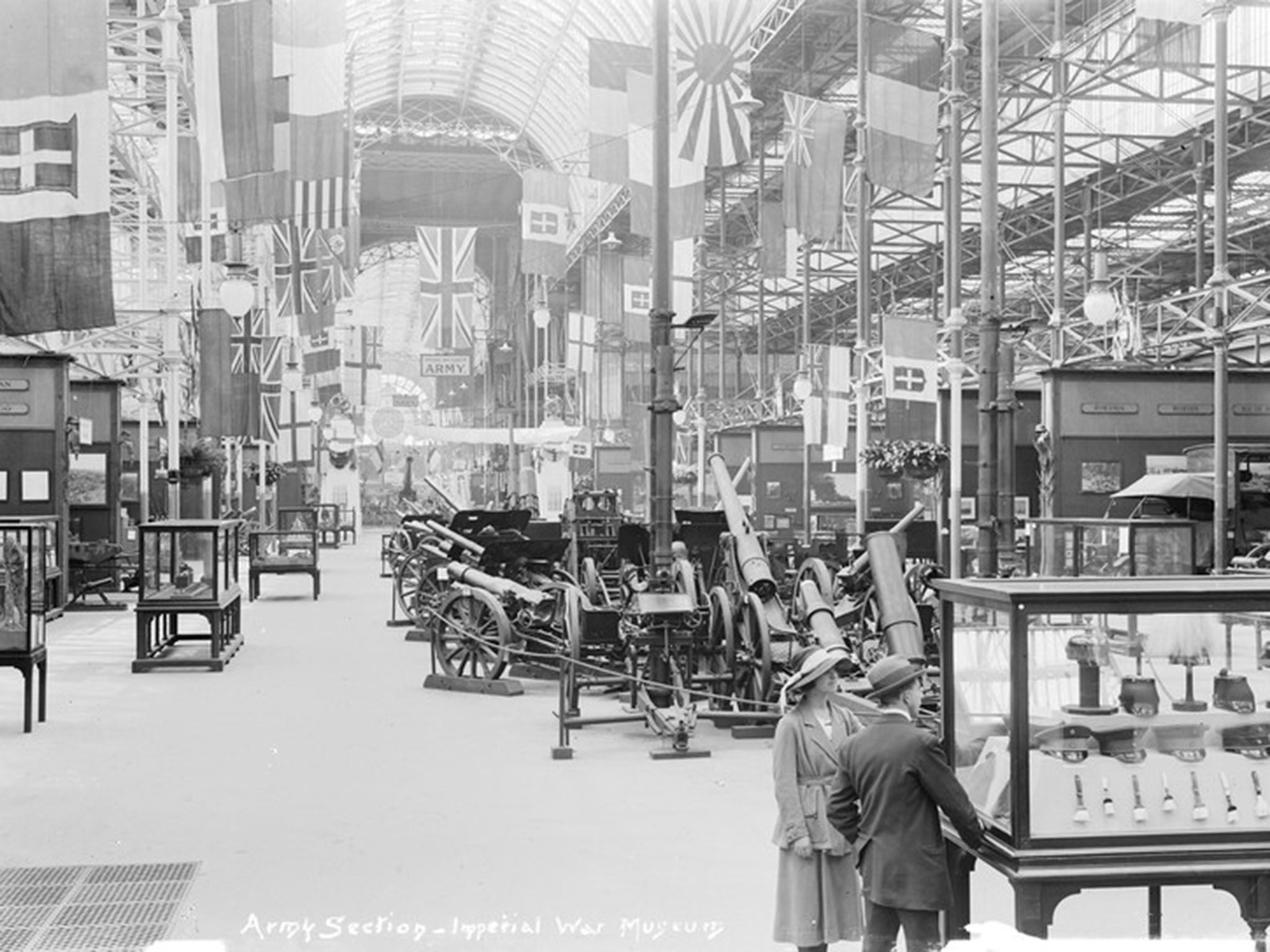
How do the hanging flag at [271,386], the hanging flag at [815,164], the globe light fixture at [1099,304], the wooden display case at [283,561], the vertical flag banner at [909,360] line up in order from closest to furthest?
the vertical flag banner at [909,360] → the globe light fixture at [1099,304] → the hanging flag at [815,164] → the wooden display case at [283,561] → the hanging flag at [271,386]

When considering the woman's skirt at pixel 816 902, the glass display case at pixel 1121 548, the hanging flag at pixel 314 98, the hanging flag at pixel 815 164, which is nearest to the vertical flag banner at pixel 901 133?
the hanging flag at pixel 815 164

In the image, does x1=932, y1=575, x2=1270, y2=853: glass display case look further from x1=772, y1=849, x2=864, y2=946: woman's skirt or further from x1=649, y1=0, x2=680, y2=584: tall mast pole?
x1=649, y1=0, x2=680, y2=584: tall mast pole

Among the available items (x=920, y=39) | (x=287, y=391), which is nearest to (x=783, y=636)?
(x=920, y=39)

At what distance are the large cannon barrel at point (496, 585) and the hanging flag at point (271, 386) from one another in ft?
58.4

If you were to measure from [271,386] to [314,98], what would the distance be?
47.0 ft

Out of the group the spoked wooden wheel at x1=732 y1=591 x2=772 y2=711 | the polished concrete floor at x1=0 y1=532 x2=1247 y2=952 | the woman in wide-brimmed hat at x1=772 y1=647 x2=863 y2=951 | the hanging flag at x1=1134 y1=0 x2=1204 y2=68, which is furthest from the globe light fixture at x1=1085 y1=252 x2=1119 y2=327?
the woman in wide-brimmed hat at x1=772 y1=647 x2=863 y2=951

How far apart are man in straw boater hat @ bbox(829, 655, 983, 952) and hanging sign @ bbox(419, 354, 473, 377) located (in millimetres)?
38637

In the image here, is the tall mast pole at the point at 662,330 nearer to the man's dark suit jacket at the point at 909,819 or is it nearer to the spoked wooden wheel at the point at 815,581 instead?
the spoked wooden wheel at the point at 815,581

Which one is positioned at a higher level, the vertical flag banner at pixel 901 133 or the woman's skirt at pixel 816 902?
the vertical flag banner at pixel 901 133

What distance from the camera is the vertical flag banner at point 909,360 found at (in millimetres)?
19594

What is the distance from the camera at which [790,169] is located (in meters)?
22.8

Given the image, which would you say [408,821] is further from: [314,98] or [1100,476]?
[1100,476]

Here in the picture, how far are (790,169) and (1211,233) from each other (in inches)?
727

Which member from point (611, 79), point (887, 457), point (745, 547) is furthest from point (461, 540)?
point (611, 79)
